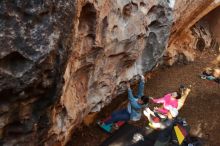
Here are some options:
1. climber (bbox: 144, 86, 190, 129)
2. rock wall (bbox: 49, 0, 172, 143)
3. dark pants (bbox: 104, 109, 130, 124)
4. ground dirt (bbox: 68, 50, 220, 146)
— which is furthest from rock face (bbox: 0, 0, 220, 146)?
climber (bbox: 144, 86, 190, 129)

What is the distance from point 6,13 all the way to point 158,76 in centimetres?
778

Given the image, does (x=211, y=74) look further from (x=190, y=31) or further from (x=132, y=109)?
(x=132, y=109)

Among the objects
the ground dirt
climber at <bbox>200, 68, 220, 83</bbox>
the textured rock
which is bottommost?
the ground dirt

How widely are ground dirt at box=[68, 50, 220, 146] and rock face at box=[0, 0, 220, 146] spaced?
676 millimetres

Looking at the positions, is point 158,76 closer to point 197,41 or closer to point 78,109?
point 197,41

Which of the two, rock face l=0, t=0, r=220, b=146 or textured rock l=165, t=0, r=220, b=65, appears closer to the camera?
rock face l=0, t=0, r=220, b=146

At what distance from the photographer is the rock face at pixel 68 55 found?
467 cm

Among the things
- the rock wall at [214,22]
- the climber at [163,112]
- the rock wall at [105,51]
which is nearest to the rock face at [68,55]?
the rock wall at [105,51]

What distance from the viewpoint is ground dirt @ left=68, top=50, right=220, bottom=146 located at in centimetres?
868

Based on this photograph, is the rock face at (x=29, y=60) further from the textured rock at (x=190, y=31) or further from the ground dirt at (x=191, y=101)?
the textured rock at (x=190, y=31)

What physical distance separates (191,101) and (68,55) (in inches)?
236

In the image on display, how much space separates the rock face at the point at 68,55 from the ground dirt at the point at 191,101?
676 mm

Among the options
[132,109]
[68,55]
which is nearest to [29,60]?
[68,55]

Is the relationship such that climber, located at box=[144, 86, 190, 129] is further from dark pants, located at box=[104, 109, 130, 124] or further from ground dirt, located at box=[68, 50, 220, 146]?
ground dirt, located at box=[68, 50, 220, 146]
